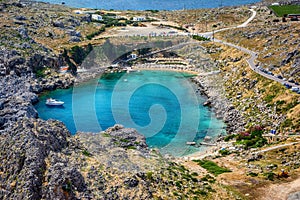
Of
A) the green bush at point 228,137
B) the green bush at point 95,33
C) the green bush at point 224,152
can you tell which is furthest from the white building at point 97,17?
the green bush at point 224,152

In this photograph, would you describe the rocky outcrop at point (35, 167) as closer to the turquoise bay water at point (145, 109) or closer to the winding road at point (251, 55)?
the turquoise bay water at point (145, 109)

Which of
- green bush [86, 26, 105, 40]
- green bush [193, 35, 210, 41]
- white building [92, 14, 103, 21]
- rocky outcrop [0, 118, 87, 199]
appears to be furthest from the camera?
white building [92, 14, 103, 21]

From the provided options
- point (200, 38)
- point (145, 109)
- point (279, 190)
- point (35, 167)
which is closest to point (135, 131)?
point (279, 190)

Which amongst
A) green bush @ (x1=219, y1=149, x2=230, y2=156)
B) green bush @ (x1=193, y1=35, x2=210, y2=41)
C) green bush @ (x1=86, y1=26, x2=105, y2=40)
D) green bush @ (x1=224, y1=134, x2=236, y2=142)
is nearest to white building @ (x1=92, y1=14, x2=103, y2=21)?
green bush @ (x1=86, y1=26, x2=105, y2=40)

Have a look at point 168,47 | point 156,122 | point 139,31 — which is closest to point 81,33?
point 139,31

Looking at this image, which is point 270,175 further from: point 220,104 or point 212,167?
point 220,104

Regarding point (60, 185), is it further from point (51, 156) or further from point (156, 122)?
point (156, 122)

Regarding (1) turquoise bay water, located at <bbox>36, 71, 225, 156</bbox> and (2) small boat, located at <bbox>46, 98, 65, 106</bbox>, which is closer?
(1) turquoise bay water, located at <bbox>36, 71, 225, 156</bbox>

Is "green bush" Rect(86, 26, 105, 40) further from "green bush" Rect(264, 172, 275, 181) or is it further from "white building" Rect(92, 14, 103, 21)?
"green bush" Rect(264, 172, 275, 181)

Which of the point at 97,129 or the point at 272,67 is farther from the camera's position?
the point at 272,67
